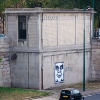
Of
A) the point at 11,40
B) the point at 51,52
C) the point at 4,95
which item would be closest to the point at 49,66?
the point at 51,52

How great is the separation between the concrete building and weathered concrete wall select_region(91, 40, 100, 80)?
472 cm

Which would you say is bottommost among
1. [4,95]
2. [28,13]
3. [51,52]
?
[4,95]

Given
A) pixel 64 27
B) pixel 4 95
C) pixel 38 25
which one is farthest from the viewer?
pixel 64 27

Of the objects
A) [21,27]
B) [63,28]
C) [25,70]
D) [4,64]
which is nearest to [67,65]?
[63,28]

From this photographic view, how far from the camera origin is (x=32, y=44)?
50.6 meters

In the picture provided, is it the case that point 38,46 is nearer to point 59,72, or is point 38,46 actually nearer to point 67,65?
point 59,72

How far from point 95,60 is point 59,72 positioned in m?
7.07

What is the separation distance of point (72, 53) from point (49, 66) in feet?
15.8

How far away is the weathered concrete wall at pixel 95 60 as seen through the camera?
58656mm

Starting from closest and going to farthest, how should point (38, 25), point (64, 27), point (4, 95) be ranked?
point (4, 95)
point (38, 25)
point (64, 27)

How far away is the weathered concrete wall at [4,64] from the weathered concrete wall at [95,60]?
1157 centimetres

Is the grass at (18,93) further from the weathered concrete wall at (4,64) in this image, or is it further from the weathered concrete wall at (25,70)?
the weathered concrete wall at (4,64)

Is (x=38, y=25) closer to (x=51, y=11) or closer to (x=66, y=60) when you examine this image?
(x=51, y=11)

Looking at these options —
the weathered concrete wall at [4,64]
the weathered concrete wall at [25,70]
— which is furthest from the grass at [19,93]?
→ the weathered concrete wall at [4,64]
